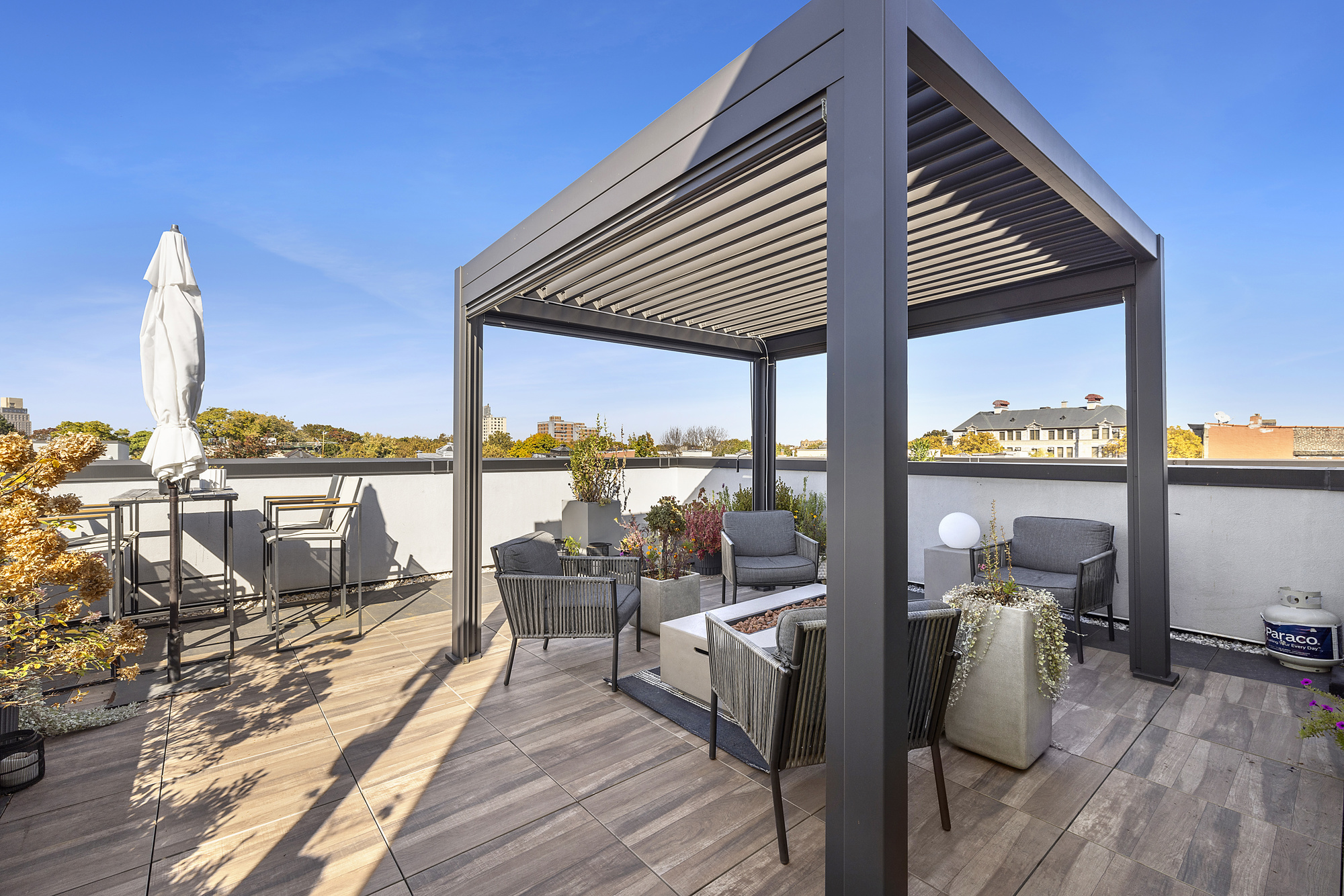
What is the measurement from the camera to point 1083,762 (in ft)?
8.09

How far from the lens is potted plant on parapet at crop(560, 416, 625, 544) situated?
6.61m

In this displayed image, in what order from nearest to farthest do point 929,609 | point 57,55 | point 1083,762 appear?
point 929,609
point 1083,762
point 57,55

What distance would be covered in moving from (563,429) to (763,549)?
12.2 ft

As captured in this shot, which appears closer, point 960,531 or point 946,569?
point 960,531

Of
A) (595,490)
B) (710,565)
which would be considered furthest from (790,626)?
(595,490)

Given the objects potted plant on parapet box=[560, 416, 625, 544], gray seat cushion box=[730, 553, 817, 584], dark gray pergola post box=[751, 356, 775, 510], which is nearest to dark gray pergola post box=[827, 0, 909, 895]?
gray seat cushion box=[730, 553, 817, 584]

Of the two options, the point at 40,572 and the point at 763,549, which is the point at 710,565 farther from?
the point at 40,572

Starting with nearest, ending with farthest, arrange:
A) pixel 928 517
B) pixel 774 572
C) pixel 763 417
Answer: pixel 774 572, pixel 928 517, pixel 763 417

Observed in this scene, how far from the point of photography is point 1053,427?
5262 millimetres

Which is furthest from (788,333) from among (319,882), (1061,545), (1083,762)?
(319,882)

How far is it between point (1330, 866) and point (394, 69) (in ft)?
30.1

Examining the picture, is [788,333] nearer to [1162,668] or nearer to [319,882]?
[1162,668]

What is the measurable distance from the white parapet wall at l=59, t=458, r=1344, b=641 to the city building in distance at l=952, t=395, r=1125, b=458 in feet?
1.08

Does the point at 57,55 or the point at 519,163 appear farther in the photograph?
the point at 519,163
